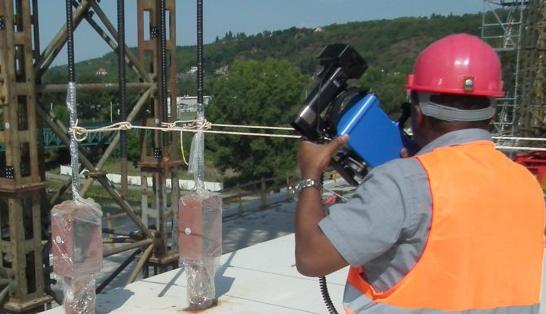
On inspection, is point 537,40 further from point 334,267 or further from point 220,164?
point 334,267

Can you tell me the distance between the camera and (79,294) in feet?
12.2

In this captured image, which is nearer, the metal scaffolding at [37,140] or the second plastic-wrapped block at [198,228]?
the second plastic-wrapped block at [198,228]

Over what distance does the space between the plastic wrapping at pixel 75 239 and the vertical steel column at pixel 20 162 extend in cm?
195

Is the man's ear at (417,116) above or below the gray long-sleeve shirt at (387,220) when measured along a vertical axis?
above

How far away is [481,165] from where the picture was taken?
1612mm

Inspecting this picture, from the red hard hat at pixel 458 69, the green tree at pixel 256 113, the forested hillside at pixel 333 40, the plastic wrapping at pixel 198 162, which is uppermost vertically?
the forested hillside at pixel 333 40

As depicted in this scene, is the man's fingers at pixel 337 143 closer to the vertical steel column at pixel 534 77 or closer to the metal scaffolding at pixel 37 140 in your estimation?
the metal scaffolding at pixel 37 140

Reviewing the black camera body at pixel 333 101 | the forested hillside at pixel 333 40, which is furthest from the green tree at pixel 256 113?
the forested hillside at pixel 333 40

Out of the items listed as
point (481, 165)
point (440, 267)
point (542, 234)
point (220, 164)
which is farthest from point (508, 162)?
point (220, 164)

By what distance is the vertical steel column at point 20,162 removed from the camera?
5.30 metres

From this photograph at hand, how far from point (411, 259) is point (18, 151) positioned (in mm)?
4598

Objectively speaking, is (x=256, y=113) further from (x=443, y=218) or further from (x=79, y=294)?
(x=443, y=218)

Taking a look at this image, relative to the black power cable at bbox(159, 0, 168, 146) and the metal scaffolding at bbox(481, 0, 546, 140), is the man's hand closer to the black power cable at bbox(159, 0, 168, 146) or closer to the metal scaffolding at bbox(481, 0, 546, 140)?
the black power cable at bbox(159, 0, 168, 146)

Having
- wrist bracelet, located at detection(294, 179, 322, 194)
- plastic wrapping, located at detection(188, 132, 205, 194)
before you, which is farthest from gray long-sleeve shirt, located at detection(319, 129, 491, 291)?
plastic wrapping, located at detection(188, 132, 205, 194)
